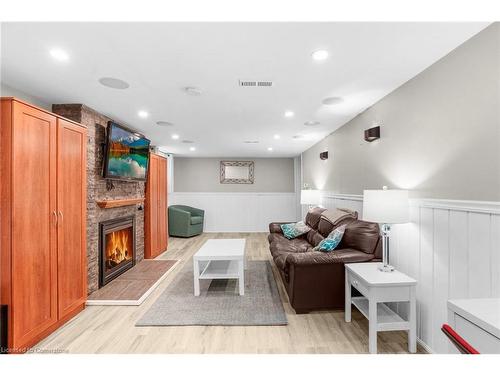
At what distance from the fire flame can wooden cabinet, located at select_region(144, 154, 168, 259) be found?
60 cm

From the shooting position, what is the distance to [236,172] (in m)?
7.63

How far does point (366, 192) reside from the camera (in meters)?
2.17

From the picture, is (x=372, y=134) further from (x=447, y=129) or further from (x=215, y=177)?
(x=215, y=177)

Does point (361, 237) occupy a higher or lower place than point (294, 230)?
higher

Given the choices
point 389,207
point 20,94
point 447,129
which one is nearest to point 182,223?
point 20,94

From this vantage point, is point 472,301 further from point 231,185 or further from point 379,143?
point 231,185

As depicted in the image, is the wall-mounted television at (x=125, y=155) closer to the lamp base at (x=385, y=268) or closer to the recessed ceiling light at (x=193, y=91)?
the recessed ceiling light at (x=193, y=91)

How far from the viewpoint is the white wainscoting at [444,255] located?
1.50 m

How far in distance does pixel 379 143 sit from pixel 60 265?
3.53 m

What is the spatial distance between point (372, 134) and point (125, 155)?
3.34 m

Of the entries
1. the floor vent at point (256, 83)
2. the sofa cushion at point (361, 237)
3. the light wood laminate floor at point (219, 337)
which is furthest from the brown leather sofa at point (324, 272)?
the floor vent at point (256, 83)

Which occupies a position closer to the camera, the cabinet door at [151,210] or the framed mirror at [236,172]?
the cabinet door at [151,210]

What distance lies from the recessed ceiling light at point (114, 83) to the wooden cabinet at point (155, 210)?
234 cm
